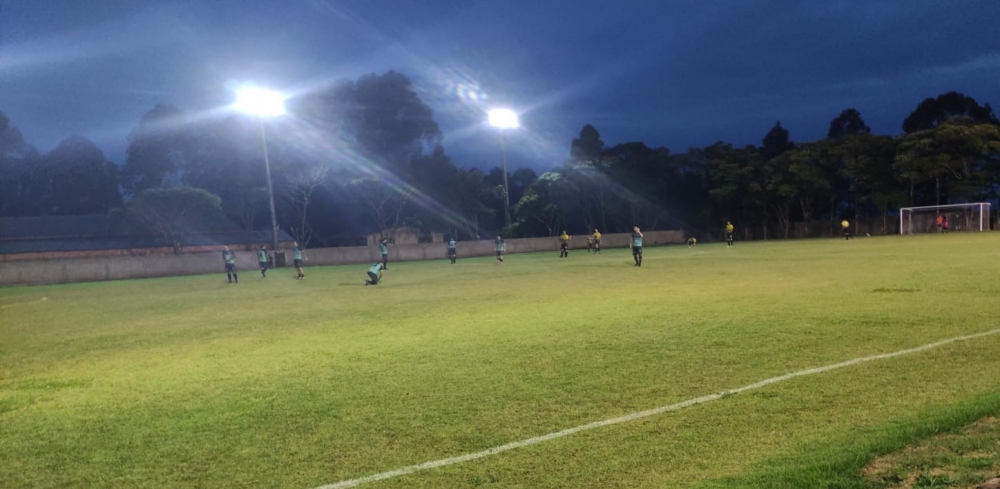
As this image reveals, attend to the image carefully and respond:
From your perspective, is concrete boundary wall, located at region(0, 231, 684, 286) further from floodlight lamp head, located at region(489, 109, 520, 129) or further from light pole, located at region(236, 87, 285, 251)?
floodlight lamp head, located at region(489, 109, 520, 129)

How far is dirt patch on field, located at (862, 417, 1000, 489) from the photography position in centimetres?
358

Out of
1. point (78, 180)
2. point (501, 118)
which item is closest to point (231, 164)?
point (78, 180)

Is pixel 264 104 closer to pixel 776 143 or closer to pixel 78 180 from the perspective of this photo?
pixel 78 180

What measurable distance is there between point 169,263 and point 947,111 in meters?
75.8

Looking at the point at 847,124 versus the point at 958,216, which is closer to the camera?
the point at 958,216

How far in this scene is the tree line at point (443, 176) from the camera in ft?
191

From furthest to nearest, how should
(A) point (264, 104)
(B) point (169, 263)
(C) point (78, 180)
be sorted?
(C) point (78, 180) < (A) point (264, 104) < (B) point (169, 263)

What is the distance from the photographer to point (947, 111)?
6450cm

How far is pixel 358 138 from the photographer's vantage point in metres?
65.5

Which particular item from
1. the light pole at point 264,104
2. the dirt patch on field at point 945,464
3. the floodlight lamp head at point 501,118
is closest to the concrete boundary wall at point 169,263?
the light pole at point 264,104

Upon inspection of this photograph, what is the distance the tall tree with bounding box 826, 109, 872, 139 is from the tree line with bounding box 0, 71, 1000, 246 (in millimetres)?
154

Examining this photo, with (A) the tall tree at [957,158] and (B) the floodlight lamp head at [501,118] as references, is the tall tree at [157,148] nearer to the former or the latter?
(B) the floodlight lamp head at [501,118]

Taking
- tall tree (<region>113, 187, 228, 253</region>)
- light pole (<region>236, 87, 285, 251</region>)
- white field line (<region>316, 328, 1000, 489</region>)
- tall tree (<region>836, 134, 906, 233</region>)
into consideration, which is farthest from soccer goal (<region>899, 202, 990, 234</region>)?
tall tree (<region>113, 187, 228, 253</region>)

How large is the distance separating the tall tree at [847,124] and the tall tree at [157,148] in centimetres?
7636
